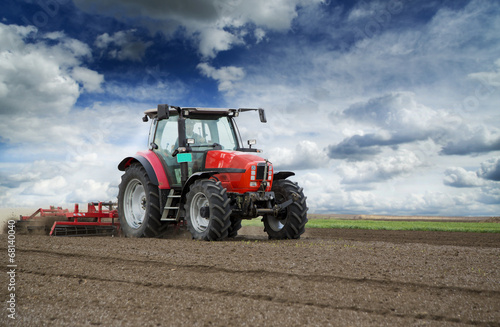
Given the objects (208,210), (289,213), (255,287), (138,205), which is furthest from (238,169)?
(255,287)

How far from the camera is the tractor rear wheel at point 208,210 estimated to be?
8695 mm

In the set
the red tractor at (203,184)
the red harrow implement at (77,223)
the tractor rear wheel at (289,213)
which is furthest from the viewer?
the red harrow implement at (77,223)

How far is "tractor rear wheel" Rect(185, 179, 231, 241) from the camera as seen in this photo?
870 cm

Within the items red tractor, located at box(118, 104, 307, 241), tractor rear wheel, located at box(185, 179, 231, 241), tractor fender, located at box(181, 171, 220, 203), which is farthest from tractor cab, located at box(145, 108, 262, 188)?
tractor rear wheel, located at box(185, 179, 231, 241)

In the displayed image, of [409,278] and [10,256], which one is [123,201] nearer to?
[10,256]

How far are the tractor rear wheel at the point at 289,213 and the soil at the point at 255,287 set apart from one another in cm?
189

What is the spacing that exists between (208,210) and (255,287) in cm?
388

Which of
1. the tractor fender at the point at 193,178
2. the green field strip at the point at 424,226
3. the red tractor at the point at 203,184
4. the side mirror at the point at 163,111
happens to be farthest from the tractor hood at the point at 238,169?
the green field strip at the point at 424,226

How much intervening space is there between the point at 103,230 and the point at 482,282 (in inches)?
355

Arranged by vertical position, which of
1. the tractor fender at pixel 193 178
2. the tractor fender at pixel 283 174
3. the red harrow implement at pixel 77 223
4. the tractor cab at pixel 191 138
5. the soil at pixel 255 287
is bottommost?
the soil at pixel 255 287

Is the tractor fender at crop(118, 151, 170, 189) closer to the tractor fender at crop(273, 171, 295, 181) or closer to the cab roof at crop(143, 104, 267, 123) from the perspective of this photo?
the cab roof at crop(143, 104, 267, 123)

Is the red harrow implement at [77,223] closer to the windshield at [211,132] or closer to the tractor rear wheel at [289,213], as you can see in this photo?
the windshield at [211,132]

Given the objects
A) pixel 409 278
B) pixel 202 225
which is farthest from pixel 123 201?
pixel 409 278

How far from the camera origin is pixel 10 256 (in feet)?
26.0
